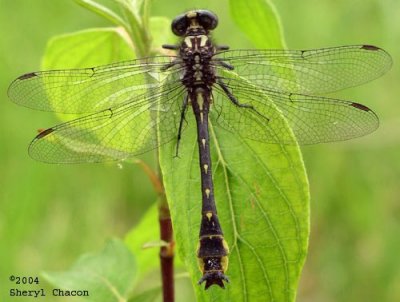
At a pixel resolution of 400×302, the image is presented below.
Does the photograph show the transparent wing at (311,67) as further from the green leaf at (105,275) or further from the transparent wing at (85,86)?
the green leaf at (105,275)

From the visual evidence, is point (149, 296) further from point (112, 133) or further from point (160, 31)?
point (160, 31)

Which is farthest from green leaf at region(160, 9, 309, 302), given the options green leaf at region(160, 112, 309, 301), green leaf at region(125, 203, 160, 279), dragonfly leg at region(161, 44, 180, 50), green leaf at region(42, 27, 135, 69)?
green leaf at region(125, 203, 160, 279)

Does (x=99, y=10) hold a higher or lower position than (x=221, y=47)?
lower

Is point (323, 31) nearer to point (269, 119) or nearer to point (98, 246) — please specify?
point (98, 246)

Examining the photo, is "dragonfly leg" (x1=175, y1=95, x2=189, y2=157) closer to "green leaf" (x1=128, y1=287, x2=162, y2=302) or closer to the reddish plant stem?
the reddish plant stem

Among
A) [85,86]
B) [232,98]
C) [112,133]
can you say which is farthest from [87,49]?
[232,98]

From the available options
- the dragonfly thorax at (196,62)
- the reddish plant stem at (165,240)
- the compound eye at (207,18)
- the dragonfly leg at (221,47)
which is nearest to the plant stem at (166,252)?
the reddish plant stem at (165,240)
